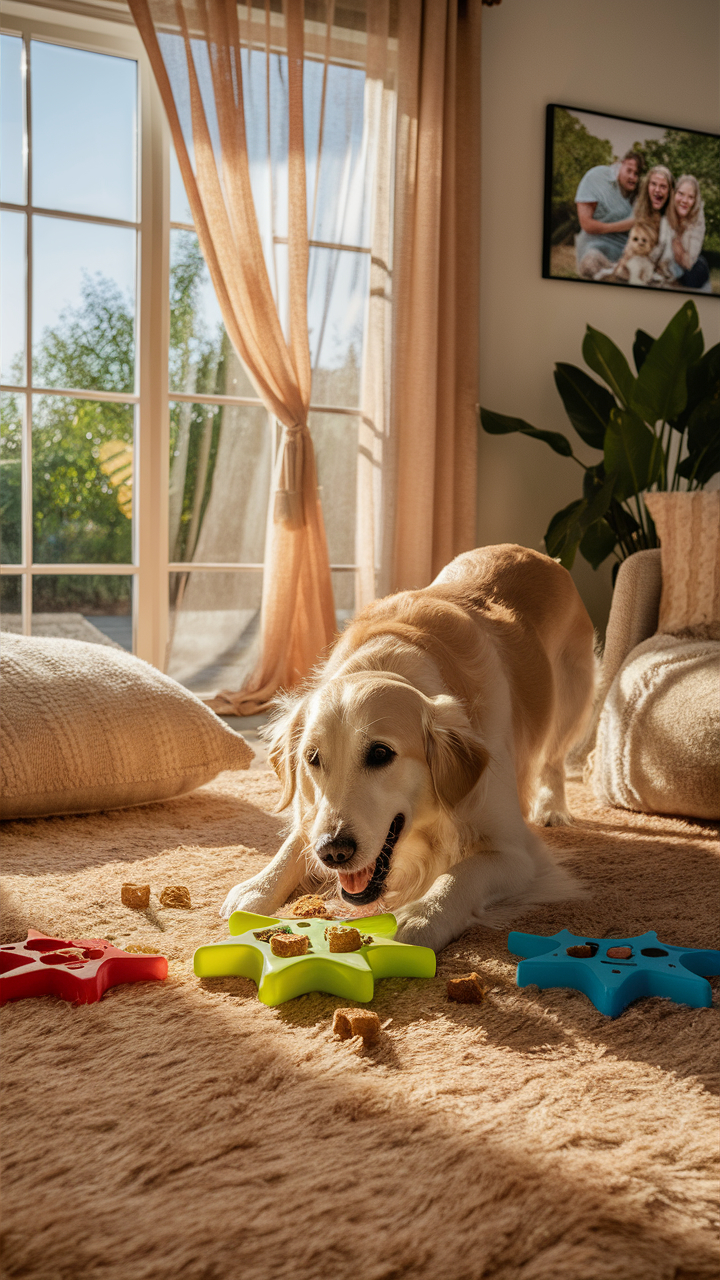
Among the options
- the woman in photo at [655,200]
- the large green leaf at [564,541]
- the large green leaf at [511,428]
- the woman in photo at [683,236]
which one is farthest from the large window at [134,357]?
the woman in photo at [683,236]

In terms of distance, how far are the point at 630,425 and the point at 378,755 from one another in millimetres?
2399

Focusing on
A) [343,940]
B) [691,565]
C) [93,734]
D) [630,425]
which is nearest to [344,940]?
[343,940]

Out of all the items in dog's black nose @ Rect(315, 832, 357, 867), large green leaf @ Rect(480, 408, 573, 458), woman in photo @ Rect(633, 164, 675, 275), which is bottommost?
dog's black nose @ Rect(315, 832, 357, 867)

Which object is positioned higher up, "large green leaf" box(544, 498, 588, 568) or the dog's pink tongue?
"large green leaf" box(544, 498, 588, 568)

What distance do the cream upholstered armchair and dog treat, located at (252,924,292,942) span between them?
44.1 inches

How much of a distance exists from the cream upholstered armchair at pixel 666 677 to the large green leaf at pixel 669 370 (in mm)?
931

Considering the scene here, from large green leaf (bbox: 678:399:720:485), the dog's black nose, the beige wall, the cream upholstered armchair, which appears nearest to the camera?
the dog's black nose

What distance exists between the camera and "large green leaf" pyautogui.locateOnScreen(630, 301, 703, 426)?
11.1ft

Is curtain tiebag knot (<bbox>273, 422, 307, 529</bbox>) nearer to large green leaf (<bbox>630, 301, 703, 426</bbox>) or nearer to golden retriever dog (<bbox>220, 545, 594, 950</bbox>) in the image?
large green leaf (<bbox>630, 301, 703, 426</bbox>)

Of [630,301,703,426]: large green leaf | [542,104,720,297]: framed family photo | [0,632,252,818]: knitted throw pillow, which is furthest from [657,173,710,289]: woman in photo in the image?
[0,632,252,818]: knitted throw pillow

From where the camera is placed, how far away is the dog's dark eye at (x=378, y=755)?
1374mm

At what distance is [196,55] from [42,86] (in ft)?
1.75

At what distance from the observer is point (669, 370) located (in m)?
3.41

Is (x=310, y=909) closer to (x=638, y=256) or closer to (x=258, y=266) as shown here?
(x=258, y=266)
